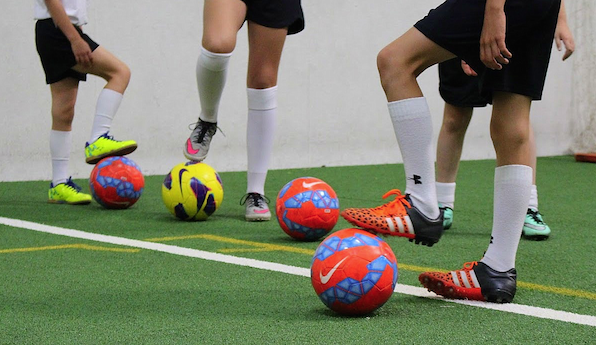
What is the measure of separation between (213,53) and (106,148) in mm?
1142

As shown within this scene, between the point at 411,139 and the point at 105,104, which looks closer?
the point at 411,139

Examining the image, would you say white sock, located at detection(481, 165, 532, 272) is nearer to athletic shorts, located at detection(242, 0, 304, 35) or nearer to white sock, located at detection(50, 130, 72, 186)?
athletic shorts, located at detection(242, 0, 304, 35)

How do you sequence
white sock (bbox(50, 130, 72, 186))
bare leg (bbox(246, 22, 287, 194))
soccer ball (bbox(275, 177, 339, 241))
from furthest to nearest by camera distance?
white sock (bbox(50, 130, 72, 186)) → bare leg (bbox(246, 22, 287, 194)) → soccer ball (bbox(275, 177, 339, 241))

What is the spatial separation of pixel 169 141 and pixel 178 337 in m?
5.15

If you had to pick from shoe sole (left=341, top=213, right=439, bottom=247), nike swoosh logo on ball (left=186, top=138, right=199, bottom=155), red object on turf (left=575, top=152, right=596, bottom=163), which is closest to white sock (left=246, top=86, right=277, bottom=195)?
nike swoosh logo on ball (left=186, top=138, right=199, bottom=155)

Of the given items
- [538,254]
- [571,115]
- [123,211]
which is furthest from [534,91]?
[571,115]

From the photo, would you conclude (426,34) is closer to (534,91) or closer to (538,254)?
(534,91)

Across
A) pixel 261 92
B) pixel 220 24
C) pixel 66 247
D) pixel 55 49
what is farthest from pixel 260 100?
pixel 55 49

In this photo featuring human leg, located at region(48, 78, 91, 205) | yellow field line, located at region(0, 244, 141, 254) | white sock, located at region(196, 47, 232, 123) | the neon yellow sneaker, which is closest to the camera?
yellow field line, located at region(0, 244, 141, 254)

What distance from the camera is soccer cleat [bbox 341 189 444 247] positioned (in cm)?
264

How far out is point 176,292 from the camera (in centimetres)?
279

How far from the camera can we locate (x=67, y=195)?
17.6 ft

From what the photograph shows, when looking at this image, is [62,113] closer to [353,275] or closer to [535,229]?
[535,229]

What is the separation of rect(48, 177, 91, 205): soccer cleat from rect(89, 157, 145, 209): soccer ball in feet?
1.17
